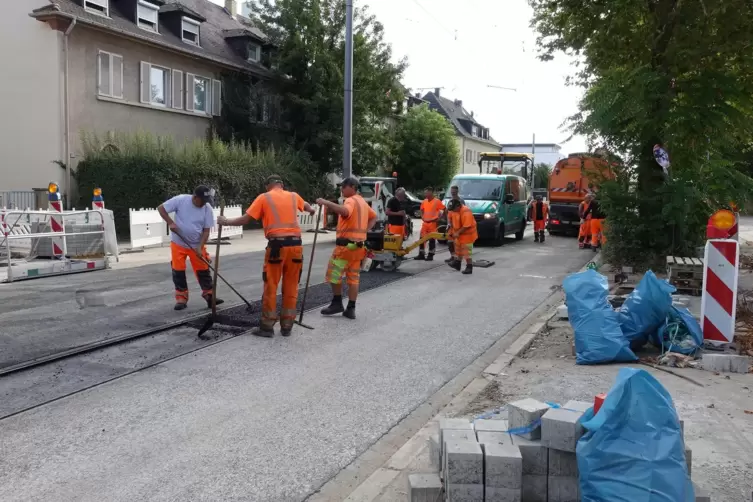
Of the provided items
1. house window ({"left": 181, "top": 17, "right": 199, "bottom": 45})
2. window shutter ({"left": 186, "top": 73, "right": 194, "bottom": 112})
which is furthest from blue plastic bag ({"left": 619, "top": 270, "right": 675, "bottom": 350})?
house window ({"left": 181, "top": 17, "right": 199, "bottom": 45})

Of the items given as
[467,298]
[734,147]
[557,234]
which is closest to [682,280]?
[467,298]

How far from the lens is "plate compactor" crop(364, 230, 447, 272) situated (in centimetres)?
1334

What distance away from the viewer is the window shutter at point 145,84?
24812 millimetres

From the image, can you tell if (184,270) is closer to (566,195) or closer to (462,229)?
(462,229)

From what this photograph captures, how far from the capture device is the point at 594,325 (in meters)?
6.62

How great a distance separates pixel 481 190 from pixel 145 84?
42.8 feet

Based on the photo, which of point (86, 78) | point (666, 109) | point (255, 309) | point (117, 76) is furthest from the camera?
point (117, 76)

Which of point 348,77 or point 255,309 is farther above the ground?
point 348,77

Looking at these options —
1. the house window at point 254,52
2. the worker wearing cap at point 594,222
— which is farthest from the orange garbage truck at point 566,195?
the house window at point 254,52

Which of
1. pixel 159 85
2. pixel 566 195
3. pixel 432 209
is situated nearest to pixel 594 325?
pixel 432 209

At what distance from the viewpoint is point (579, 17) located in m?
13.4

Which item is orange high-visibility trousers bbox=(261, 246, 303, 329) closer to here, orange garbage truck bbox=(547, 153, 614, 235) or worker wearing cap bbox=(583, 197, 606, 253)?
worker wearing cap bbox=(583, 197, 606, 253)

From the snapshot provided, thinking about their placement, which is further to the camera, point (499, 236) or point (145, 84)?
point (145, 84)

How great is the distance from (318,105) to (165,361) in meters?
24.6
